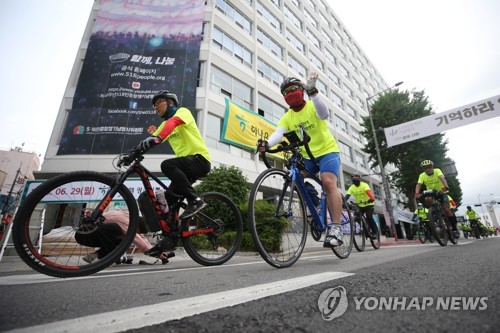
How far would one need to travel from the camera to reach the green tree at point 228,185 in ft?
29.5

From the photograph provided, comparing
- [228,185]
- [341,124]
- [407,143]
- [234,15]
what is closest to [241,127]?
[228,185]

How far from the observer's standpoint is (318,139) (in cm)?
297

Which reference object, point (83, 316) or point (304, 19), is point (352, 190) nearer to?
point (83, 316)

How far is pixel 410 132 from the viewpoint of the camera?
15.0 m

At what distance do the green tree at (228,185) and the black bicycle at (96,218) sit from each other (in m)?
5.59

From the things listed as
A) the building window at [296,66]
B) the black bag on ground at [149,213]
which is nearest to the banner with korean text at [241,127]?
the building window at [296,66]

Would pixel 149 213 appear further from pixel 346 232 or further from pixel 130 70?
pixel 130 70

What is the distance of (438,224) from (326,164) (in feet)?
12.9

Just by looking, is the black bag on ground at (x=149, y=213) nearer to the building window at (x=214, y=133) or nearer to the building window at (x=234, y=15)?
the building window at (x=214, y=133)

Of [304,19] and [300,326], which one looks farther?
[304,19]

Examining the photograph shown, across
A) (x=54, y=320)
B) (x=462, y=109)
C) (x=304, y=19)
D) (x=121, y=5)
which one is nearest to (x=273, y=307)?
(x=54, y=320)

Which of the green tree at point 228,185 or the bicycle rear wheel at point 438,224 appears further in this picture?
the green tree at point 228,185

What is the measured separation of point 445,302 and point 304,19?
1270 inches

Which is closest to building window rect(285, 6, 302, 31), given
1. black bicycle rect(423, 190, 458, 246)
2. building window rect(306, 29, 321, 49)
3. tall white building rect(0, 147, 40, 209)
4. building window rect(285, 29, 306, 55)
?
building window rect(306, 29, 321, 49)
